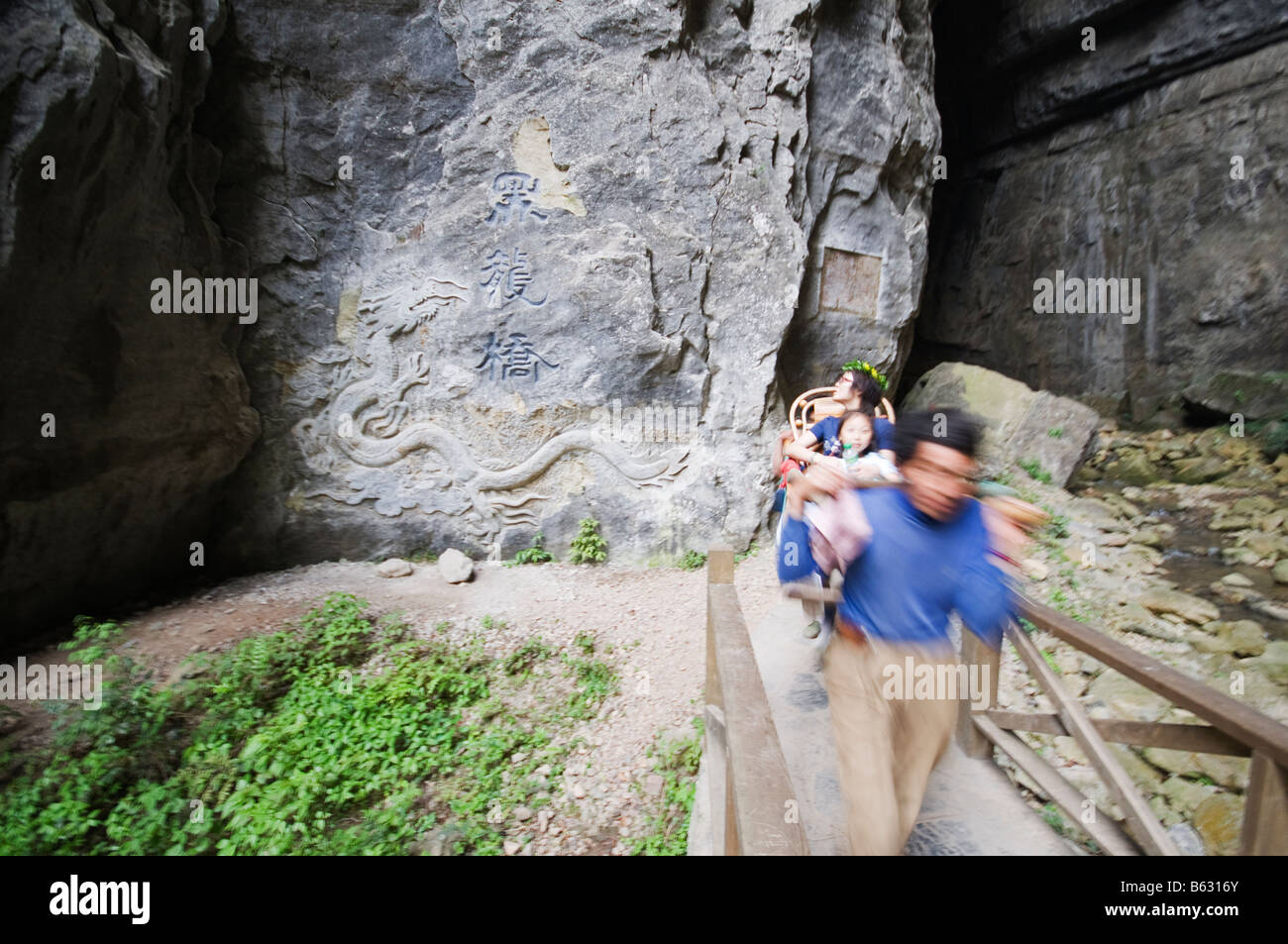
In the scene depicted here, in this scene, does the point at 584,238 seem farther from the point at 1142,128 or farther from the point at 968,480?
the point at 1142,128

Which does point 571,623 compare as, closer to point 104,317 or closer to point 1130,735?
point 1130,735

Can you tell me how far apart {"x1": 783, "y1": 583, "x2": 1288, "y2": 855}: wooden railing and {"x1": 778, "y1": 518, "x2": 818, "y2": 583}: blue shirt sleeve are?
0.19 meters

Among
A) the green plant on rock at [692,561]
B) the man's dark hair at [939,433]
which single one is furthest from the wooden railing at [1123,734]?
the green plant on rock at [692,561]

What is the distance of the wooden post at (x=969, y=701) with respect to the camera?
3051 mm

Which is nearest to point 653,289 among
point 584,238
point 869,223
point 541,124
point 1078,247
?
point 584,238

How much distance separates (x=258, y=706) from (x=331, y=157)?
4789 mm

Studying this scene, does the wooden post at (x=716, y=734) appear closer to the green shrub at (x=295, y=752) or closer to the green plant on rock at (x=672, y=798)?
the green plant on rock at (x=672, y=798)

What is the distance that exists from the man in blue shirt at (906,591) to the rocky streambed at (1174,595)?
2048 millimetres

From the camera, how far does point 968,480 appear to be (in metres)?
1.81

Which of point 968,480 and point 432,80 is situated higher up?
point 432,80

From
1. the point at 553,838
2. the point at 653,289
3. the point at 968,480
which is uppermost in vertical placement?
the point at 653,289

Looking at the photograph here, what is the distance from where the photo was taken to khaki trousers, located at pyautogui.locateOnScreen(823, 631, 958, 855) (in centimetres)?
184

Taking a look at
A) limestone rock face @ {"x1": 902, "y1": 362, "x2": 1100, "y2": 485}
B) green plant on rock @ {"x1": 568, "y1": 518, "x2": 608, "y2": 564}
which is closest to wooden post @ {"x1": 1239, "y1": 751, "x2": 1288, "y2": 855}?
green plant on rock @ {"x1": 568, "y1": 518, "x2": 608, "y2": 564}

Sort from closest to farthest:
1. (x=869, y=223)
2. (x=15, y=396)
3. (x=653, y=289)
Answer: (x=15, y=396)
(x=653, y=289)
(x=869, y=223)
